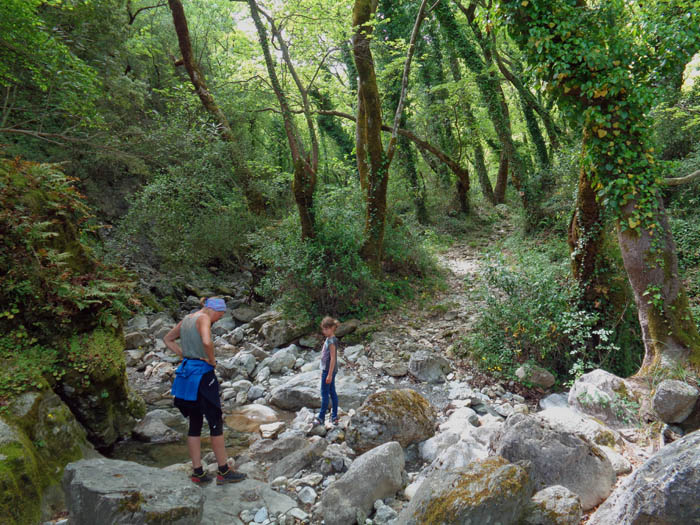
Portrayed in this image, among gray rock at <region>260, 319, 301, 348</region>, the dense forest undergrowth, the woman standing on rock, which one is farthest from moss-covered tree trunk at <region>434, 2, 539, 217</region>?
the woman standing on rock

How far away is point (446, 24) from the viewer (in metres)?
13.2

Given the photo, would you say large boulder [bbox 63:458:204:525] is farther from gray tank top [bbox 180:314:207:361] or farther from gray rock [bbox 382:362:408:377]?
gray rock [bbox 382:362:408:377]

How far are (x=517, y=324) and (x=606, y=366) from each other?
4.74 ft

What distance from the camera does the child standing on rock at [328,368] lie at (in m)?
4.96

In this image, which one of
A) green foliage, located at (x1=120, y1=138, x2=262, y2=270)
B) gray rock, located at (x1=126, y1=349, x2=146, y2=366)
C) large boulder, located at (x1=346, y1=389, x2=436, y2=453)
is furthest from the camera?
green foliage, located at (x1=120, y1=138, x2=262, y2=270)

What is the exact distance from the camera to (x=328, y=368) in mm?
5039

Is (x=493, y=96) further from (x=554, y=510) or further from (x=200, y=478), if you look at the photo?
(x=200, y=478)

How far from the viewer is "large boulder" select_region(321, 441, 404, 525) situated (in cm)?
328

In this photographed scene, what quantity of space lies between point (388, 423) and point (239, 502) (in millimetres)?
1778

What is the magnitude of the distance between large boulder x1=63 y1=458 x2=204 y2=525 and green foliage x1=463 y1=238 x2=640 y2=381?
4643 mm

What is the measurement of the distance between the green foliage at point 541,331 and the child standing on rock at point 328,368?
8.52 ft

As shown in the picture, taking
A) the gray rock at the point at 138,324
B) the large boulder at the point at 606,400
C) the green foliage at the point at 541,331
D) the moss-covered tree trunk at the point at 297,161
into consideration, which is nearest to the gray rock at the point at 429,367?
the green foliage at the point at 541,331

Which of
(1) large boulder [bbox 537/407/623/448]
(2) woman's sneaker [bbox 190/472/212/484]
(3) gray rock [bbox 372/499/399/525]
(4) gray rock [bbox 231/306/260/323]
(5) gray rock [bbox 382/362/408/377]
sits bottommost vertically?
(1) large boulder [bbox 537/407/623/448]

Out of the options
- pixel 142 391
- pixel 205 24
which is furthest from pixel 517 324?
pixel 205 24
